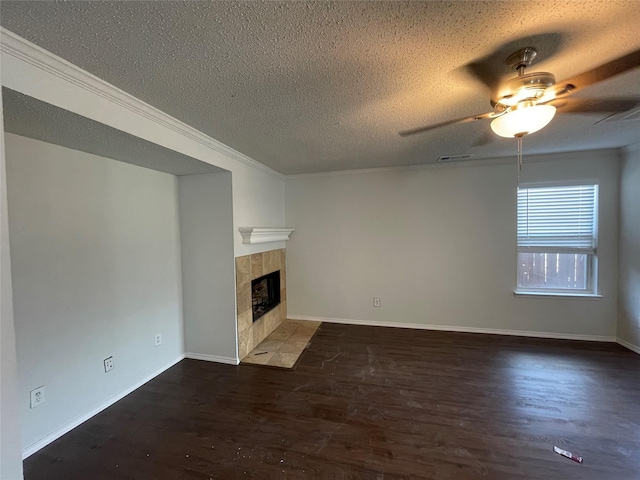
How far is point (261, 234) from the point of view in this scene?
10.5ft

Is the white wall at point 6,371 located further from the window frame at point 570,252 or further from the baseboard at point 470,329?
the window frame at point 570,252

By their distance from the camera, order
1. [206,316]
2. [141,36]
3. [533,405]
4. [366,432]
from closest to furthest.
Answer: [141,36]
[366,432]
[533,405]
[206,316]

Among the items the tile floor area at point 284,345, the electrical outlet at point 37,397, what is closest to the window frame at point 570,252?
the tile floor area at point 284,345

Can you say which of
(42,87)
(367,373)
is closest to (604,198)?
(367,373)

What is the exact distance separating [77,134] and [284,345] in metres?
2.79

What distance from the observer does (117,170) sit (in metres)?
2.29

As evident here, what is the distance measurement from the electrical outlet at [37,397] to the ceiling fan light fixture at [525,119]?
11.2ft

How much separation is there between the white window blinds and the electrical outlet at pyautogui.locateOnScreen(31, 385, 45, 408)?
4920 mm

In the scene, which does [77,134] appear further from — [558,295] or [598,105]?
[558,295]

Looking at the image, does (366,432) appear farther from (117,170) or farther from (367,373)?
(117,170)

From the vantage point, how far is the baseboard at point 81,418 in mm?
1740

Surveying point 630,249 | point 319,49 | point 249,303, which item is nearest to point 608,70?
point 319,49

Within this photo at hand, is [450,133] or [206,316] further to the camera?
[206,316]

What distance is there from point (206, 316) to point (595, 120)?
13.6 ft
